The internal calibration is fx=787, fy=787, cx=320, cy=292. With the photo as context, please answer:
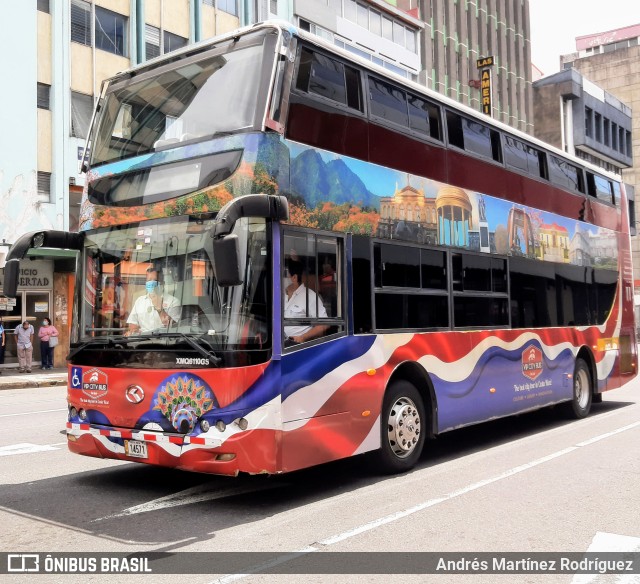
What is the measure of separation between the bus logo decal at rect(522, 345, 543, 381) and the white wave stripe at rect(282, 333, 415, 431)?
3159mm

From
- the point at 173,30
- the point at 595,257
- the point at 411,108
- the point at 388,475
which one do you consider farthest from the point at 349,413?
the point at 173,30

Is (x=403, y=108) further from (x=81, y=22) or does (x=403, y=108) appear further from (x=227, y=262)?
(x=81, y=22)

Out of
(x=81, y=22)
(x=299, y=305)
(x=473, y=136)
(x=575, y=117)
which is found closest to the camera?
(x=299, y=305)

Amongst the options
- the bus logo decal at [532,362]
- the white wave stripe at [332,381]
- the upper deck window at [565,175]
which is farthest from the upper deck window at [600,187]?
the white wave stripe at [332,381]

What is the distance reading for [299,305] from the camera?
23.4 feet

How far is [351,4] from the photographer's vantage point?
36.7 metres

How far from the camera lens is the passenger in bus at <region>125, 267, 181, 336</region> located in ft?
22.6

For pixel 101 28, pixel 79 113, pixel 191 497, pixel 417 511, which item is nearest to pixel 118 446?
pixel 191 497

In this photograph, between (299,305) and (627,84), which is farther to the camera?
(627,84)

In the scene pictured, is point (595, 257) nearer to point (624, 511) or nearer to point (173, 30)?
point (624, 511)

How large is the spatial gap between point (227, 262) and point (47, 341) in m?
21.4

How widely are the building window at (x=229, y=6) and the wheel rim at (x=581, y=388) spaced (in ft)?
77.0

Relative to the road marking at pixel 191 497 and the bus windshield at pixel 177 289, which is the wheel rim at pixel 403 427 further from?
the bus windshield at pixel 177 289

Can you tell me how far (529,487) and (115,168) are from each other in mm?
5103
